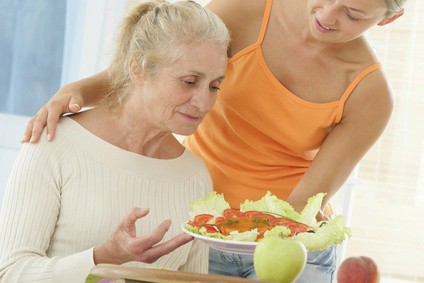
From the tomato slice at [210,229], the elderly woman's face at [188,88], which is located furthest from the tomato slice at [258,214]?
the elderly woman's face at [188,88]

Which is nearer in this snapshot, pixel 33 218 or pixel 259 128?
pixel 33 218

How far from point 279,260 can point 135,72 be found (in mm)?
951

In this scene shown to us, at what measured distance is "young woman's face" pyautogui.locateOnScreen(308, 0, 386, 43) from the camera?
190 cm

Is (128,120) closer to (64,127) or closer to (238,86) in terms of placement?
(64,127)

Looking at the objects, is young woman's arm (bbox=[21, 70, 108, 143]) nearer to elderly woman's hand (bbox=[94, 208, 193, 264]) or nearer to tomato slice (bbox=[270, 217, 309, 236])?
elderly woman's hand (bbox=[94, 208, 193, 264])

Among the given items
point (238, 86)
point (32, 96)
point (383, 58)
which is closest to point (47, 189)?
point (238, 86)

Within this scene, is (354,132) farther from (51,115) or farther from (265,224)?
(51,115)

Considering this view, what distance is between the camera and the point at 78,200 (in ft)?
6.33

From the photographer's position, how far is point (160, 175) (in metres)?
2.08

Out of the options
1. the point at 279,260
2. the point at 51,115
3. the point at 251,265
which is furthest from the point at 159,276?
the point at 251,265

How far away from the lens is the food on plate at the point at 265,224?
151cm

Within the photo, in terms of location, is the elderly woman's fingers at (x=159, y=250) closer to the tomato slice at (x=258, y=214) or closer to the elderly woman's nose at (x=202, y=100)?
the tomato slice at (x=258, y=214)

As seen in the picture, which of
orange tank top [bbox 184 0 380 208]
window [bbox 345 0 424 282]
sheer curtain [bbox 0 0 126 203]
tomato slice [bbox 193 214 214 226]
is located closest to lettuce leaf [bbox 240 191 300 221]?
tomato slice [bbox 193 214 214 226]

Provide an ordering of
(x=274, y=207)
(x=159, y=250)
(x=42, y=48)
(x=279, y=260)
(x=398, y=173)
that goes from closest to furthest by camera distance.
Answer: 1. (x=279, y=260)
2. (x=159, y=250)
3. (x=274, y=207)
4. (x=42, y=48)
5. (x=398, y=173)
